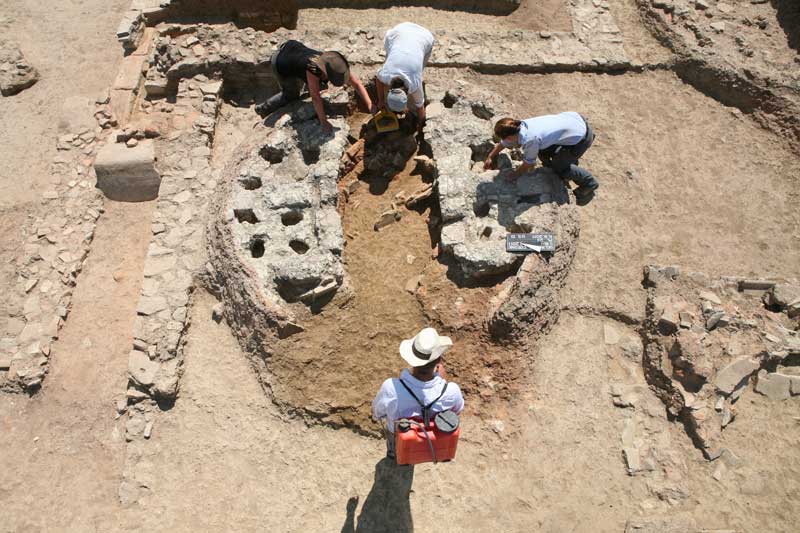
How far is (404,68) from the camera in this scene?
5.67 meters

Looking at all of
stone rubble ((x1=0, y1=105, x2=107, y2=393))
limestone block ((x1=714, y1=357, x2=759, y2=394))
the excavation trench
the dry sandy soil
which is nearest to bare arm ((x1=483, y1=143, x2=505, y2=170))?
the dry sandy soil

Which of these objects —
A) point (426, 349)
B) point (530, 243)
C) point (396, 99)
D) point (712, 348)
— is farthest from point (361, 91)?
point (712, 348)

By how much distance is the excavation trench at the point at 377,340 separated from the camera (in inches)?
190

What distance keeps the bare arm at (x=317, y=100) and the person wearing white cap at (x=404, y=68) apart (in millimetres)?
740

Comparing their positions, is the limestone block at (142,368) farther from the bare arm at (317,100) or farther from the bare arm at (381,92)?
the bare arm at (381,92)

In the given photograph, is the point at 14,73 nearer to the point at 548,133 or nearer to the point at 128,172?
the point at 128,172

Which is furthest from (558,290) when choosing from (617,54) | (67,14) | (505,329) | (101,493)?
(67,14)

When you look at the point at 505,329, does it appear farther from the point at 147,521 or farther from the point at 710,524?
the point at 147,521

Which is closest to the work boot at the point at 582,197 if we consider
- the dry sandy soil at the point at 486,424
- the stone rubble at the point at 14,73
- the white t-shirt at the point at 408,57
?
the dry sandy soil at the point at 486,424

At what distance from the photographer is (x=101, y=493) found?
4629 millimetres

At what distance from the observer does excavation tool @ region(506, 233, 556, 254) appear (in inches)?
202

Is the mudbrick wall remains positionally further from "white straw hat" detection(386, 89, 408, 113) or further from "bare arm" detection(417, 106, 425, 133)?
"white straw hat" detection(386, 89, 408, 113)

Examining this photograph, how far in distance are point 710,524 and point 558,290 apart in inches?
95.5

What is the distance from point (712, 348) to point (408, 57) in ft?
14.4
